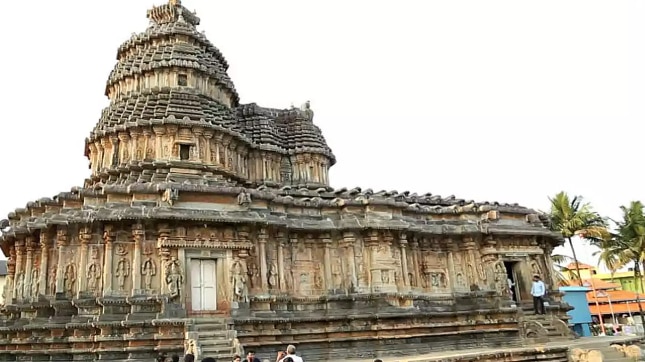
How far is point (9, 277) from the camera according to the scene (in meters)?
20.3

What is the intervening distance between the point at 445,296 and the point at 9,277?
703 inches

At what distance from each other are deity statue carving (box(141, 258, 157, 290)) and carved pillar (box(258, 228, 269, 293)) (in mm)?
3614

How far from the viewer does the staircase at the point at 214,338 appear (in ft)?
46.8

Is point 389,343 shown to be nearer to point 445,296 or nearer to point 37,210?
point 445,296

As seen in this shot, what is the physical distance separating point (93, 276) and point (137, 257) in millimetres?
1591

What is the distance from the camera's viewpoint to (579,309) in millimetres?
33250

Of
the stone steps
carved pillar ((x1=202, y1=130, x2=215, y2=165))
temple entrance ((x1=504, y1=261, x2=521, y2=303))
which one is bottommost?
the stone steps

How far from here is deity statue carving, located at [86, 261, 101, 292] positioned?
1647cm

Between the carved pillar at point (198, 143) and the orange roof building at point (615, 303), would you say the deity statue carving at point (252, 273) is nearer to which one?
the carved pillar at point (198, 143)

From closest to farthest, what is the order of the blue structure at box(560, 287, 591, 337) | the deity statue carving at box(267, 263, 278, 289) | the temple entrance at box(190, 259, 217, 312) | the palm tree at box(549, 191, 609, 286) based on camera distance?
the temple entrance at box(190, 259, 217, 312)
the deity statue carving at box(267, 263, 278, 289)
the blue structure at box(560, 287, 591, 337)
the palm tree at box(549, 191, 609, 286)

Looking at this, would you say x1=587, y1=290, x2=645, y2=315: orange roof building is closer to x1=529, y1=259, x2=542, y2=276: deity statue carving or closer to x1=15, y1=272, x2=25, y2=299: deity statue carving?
x1=529, y1=259, x2=542, y2=276: deity statue carving

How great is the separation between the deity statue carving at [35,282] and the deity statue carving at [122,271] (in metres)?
3.47

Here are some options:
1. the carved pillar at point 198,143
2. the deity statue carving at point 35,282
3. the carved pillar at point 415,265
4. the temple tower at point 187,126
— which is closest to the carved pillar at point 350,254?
the carved pillar at point 415,265

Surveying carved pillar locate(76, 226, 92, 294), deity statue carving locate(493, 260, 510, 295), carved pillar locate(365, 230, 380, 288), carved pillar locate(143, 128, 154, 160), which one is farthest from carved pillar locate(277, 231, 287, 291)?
deity statue carving locate(493, 260, 510, 295)
